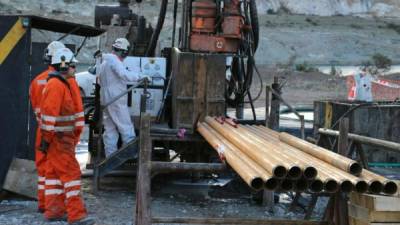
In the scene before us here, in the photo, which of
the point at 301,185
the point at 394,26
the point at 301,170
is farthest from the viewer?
the point at 394,26

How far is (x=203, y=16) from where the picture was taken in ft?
31.9

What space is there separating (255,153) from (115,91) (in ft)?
15.0

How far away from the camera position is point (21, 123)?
8734mm

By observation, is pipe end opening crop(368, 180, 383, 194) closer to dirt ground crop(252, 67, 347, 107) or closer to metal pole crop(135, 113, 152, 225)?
metal pole crop(135, 113, 152, 225)

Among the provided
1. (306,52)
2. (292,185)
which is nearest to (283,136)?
(292,185)

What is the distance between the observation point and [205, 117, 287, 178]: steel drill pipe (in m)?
4.68

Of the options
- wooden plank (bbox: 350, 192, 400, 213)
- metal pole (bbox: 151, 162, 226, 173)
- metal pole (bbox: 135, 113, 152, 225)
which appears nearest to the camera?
wooden plank (bbox: 350, 192, 400, 213)

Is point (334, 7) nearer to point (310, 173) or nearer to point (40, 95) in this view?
point (40, 95)

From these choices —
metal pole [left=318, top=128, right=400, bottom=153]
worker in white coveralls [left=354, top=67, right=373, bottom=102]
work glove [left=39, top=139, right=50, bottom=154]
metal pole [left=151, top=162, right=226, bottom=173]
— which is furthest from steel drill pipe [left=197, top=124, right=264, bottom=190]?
worker in white coveralls [left=354, top=67, right=373, bottom=102]

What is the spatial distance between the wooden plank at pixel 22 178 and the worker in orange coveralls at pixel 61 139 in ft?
3.17

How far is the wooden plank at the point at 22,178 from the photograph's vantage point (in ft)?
28.5

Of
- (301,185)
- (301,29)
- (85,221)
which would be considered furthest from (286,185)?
(301,29)

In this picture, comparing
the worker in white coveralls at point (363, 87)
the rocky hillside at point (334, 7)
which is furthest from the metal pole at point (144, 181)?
the rocky hillside at point (334, 7)

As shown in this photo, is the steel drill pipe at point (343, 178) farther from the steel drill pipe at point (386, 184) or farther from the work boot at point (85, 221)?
the work boot at point (85, 221)
